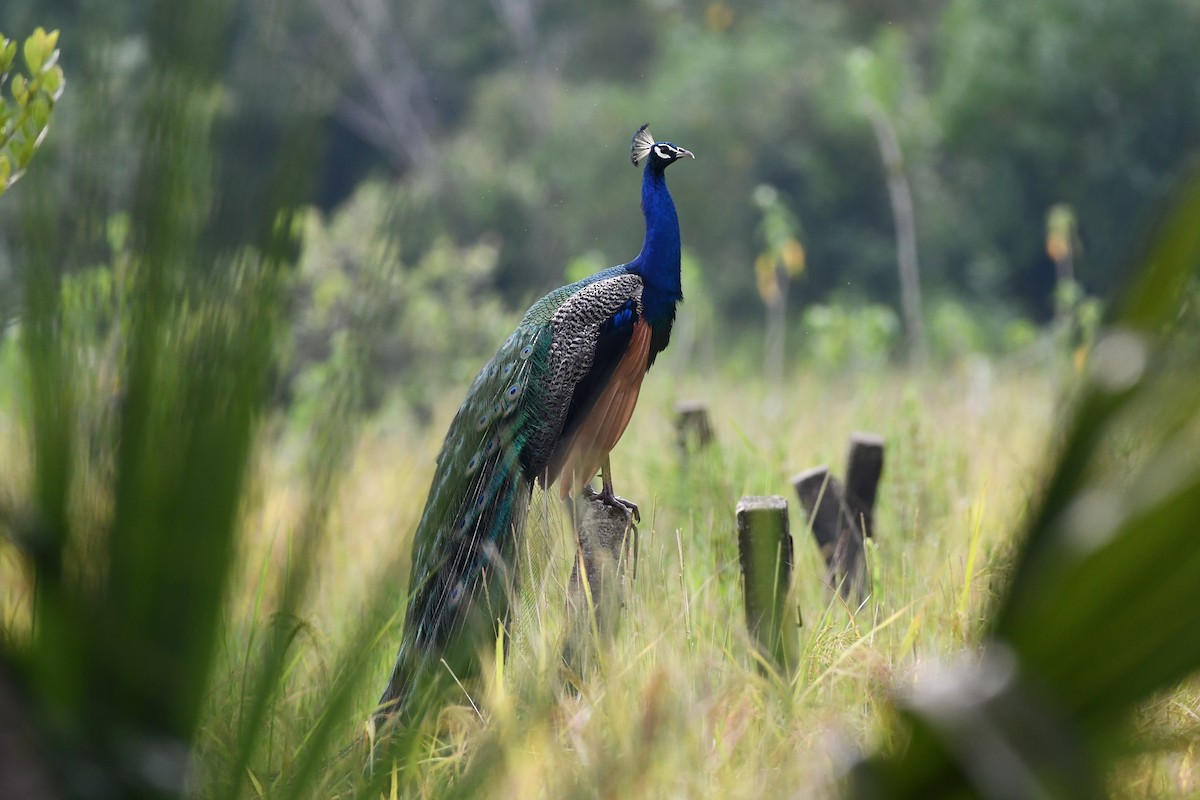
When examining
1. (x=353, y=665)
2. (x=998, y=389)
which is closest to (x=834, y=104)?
(x=998, y=389)

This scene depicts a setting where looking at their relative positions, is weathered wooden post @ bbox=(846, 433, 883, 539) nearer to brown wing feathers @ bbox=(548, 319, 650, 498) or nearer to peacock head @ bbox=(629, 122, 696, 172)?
brown wing feathers @ bbox=(548, 319, 650, 498)

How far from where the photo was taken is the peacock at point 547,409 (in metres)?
2.77

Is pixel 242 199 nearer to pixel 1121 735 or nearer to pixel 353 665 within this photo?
pixel 353 665

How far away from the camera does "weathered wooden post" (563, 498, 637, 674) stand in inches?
84.5

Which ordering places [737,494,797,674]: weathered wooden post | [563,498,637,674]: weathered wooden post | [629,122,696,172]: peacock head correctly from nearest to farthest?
[563,498,637,674]: weathered wooden post, [737,494,797,674]: weathered wooden post, [629,122,696,172]: peacock head

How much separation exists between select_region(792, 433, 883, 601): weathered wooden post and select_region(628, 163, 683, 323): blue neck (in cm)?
67

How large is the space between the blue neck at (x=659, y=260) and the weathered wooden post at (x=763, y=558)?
0.73m

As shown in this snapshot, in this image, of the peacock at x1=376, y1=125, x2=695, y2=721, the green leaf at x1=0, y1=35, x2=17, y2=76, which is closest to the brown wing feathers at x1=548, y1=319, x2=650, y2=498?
the peacock at x1=376, y1=125, x2=695, y2=721

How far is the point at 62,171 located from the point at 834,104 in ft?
68.4

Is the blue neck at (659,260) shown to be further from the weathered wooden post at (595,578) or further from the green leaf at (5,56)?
the green leaf at (5,56)

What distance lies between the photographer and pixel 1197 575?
0.80 metres

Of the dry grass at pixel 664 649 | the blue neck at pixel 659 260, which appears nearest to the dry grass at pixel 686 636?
the dry grass at pixel 664 649

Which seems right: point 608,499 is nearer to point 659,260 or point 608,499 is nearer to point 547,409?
point 547,409

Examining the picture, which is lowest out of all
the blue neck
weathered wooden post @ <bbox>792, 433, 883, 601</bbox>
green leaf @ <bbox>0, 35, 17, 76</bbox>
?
weathered wooden post @ <bbox>792, 433, 883, 601</bbox>
